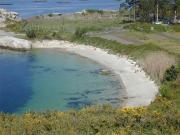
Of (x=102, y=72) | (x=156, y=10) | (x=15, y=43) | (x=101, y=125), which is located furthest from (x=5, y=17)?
(x=101, y=125)

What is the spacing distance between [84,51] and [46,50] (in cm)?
722

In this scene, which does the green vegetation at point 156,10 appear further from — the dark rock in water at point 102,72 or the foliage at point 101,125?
the foliage at point 101,125

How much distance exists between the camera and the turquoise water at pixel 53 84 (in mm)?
41688

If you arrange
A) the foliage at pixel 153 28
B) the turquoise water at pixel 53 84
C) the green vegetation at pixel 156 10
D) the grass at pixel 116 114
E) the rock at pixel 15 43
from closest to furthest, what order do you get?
the grass at pixel 116 114
the turquoise water at pixel 53 84
the rock at pixel 15 43
the foliage at pixel 153 28
the green vegetation at pixel 156 10

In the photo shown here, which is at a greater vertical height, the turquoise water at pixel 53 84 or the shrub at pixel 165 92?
the shrub at pixel 165 92

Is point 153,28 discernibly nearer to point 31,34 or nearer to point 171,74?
point 31,34

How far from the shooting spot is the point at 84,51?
7438cm

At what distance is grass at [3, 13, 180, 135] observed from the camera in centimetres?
1769

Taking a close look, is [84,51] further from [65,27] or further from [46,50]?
[65,27]

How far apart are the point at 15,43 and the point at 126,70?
29342mm

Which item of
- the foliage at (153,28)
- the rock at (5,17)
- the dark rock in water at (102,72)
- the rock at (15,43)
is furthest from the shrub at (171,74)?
the rock at (5,17)

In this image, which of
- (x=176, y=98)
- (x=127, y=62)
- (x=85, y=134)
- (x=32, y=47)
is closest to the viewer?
(x=85, y=134)

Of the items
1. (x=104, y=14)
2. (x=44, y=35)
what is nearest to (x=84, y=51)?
(x=44, y=35)

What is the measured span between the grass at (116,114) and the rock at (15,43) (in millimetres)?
6408
